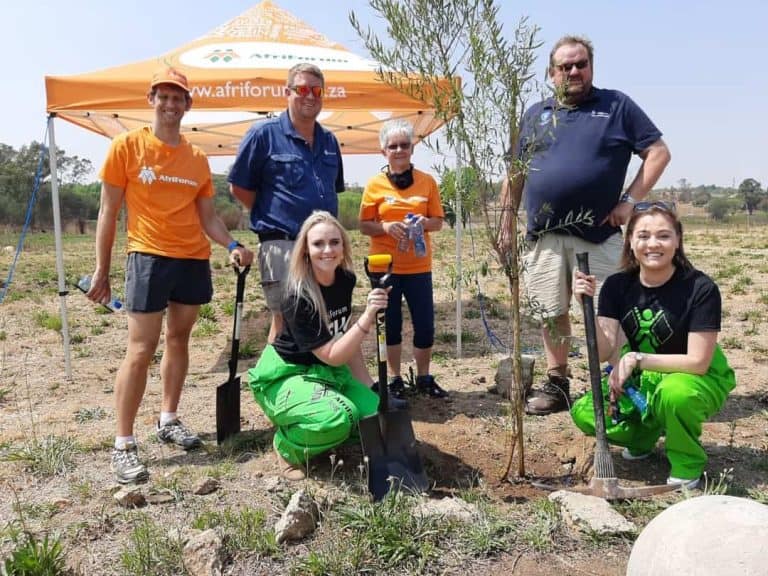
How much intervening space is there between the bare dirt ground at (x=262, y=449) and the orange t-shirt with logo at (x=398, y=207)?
1.09ft

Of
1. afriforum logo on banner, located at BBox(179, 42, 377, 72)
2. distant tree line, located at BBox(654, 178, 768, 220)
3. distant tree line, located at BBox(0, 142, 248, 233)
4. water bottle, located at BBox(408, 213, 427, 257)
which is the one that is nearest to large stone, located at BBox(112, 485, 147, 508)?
water bottle, located at BBox(408, 213, 427, 257)

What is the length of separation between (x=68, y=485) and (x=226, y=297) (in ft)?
25.9

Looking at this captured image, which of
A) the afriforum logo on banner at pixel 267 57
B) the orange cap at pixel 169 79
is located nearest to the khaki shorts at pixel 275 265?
the orange cap at pixel 169 79

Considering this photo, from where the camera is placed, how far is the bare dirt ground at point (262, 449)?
2768 mm

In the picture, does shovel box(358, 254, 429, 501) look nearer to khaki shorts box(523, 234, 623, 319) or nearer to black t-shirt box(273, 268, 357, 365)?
black t-shirt box(273, 268, 357, 365)

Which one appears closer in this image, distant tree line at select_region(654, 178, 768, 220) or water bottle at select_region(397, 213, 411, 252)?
water bottle at select_region(397, 213, 411, 252)

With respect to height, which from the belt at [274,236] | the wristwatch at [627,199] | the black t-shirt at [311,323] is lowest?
the black t-shirt at [311,323]

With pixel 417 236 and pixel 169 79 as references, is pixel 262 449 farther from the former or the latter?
pixel 169 79

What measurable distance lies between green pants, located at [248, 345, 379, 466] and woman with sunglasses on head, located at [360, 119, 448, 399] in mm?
944

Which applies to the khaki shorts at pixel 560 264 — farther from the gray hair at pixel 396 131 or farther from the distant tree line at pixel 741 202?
the distant tree line at pixel 741 202

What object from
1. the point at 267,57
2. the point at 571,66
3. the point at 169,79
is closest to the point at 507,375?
the point at 571,66

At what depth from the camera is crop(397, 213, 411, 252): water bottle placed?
4418mm

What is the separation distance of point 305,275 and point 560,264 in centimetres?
176

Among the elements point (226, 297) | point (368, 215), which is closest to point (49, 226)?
point (226, 297)
